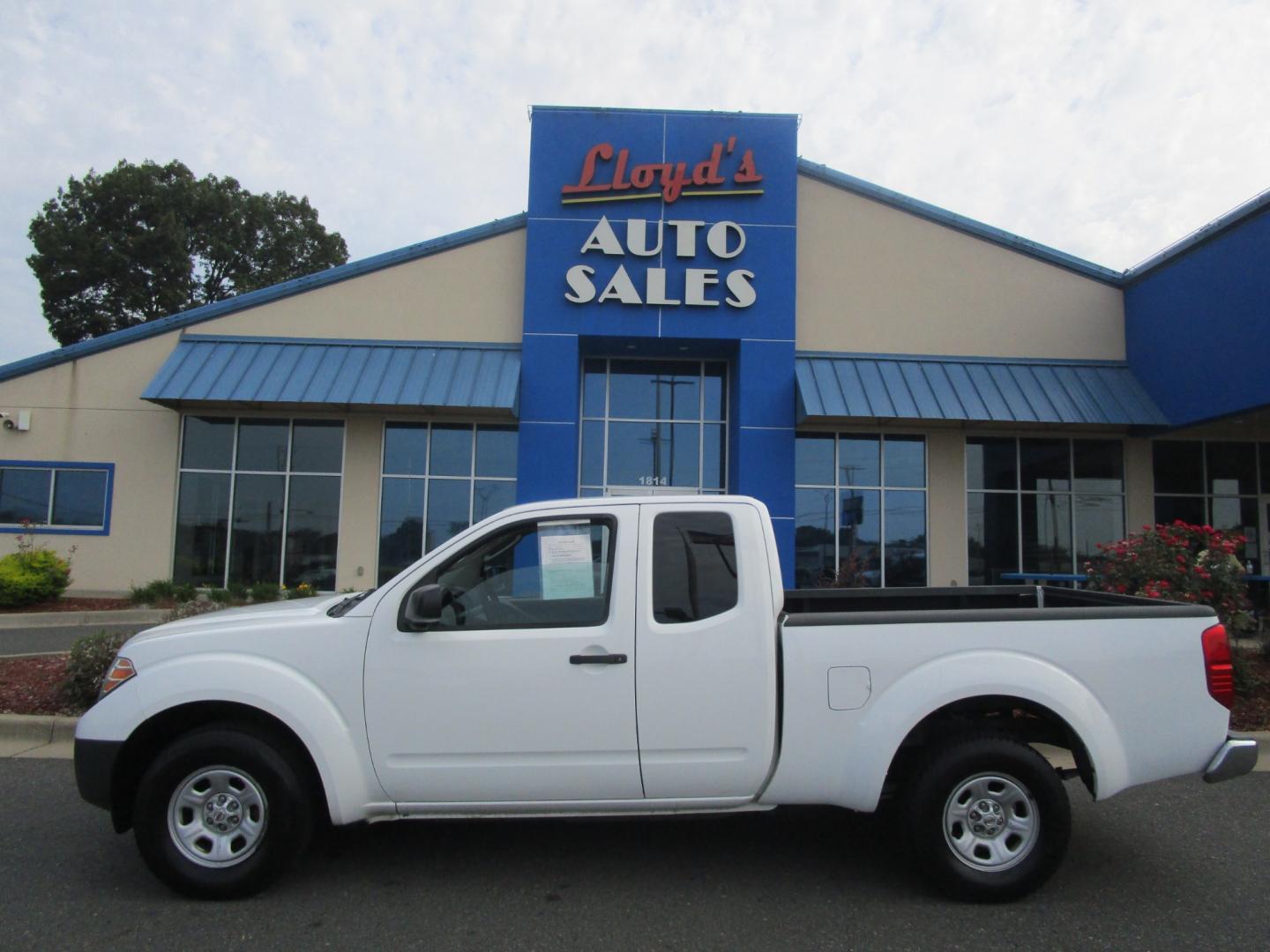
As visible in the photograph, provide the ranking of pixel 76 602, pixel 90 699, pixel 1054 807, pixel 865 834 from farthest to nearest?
1. pixel 76 602
2. pixel 90 699
3. pixel 865 834
4. pixel 1054 807

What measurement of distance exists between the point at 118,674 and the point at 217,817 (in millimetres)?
840

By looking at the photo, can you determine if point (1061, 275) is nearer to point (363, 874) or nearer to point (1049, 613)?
point (1049, 613)

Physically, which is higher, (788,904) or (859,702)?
(859,702)

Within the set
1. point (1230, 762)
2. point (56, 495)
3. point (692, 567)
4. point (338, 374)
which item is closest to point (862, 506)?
point (338, 374)

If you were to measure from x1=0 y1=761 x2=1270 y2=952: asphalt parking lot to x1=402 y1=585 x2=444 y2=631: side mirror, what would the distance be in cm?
131

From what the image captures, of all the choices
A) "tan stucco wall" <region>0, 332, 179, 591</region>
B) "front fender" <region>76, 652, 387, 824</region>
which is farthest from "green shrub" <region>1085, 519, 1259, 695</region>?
"tan stucco wall" <region>0, 332, 179, 591</region>

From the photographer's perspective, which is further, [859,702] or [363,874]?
[363,874]

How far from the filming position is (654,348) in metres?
16.3

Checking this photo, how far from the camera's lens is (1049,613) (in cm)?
411

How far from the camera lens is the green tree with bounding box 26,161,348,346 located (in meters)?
33.8

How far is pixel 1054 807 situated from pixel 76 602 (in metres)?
15.9

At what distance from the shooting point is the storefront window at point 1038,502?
15945 mm

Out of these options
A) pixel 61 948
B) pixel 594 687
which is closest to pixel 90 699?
pixel 61 948

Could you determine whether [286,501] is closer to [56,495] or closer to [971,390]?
[56,495]
